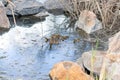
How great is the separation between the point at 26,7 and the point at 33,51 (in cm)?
234

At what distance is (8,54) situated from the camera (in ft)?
17.9

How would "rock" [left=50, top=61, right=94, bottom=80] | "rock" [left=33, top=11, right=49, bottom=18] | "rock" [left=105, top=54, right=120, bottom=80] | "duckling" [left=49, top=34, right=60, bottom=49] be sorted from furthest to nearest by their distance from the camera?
"rock" [left=33, top=11, right=49, bottom=18]
"duckling" [left=49, top=34, right=60, bottom=49]
"rock" [left=50, top=61, right=94, bottom=80]
"rock" [left=105, top=54, right=120, bottom=80]

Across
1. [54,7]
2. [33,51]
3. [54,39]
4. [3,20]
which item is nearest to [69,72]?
[33,51]

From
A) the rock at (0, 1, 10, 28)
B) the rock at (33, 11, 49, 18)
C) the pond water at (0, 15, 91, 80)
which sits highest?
the rock at (0, 1, 10, 28)

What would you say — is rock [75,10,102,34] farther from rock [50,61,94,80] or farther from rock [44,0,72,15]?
rock [50,61,94,80]

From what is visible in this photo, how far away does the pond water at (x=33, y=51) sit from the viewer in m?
4.80

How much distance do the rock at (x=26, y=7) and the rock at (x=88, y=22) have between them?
131 centimetres

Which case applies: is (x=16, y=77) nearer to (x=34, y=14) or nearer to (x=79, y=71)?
(x=79, y=71)

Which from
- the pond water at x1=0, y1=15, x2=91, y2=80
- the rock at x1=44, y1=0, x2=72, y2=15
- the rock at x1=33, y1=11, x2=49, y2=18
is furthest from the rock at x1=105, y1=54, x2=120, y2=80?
the rock at x1=44, y1=0, x2=72, y2=15

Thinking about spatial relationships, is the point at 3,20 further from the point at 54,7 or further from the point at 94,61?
the point at 94,61

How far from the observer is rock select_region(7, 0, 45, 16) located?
7.58 metres

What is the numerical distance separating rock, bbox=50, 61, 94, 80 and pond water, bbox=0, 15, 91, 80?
10.6 inches

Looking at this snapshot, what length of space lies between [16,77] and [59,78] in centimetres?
64

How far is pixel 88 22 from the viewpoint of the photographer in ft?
22.7
